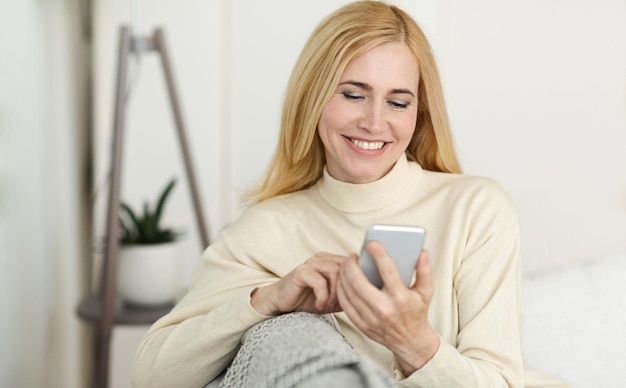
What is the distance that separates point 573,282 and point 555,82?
860 millimetres

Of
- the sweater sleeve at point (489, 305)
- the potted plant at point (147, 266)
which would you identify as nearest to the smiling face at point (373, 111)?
the sweater sleeve at point (489, 305)

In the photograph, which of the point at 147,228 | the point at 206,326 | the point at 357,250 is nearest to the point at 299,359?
the point at 206,326

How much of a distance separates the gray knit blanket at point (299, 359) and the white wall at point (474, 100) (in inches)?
54.7

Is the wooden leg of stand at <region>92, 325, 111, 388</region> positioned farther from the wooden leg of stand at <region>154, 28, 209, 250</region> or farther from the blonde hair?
the blonde hair

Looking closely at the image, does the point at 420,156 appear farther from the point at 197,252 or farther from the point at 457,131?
the point at 197,252

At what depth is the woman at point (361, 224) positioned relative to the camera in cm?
137

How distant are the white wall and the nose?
1.17 m

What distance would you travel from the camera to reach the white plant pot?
2.46 meters

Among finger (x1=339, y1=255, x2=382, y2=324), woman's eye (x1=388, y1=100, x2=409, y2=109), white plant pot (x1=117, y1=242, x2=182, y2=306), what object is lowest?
white plant pot (x1=117, y1=242, x2=182, y2=306)

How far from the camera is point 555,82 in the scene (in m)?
2.52

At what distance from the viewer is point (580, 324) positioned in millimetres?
1802

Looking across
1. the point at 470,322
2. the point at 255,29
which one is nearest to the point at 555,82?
the point at 255,29

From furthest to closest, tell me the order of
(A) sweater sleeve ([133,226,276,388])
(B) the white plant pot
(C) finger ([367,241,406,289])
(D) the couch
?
1. (B) the white plant pot
2. (D) the couch
3. (A) sweater sleeve ([133,226,276,388])
4. (C) finger ([367,241,406,289])

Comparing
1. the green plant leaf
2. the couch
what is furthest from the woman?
the green plant leaf
